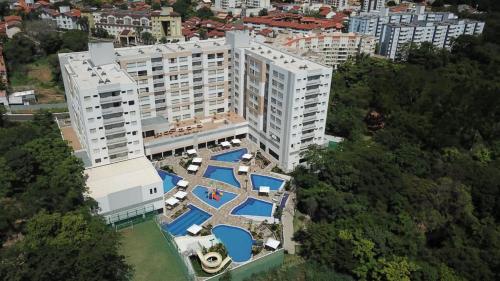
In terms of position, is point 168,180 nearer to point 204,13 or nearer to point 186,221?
point 186,221

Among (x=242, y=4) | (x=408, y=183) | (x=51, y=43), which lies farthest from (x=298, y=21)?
(x=408, y=183)

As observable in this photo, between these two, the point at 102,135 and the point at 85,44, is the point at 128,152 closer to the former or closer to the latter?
the point at 102,135

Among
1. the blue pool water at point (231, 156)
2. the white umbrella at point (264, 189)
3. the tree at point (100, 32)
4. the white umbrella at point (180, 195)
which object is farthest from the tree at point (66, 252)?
the tree at point (100, 32)

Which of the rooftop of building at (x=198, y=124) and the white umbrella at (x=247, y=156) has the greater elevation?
the rooftop of building at (x=198, y=124)

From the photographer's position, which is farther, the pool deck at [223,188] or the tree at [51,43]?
the tree at [51,43]

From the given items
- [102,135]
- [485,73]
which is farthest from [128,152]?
[485,73]

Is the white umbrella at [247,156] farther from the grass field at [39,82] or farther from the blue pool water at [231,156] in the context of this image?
the grass field at [39,82]
